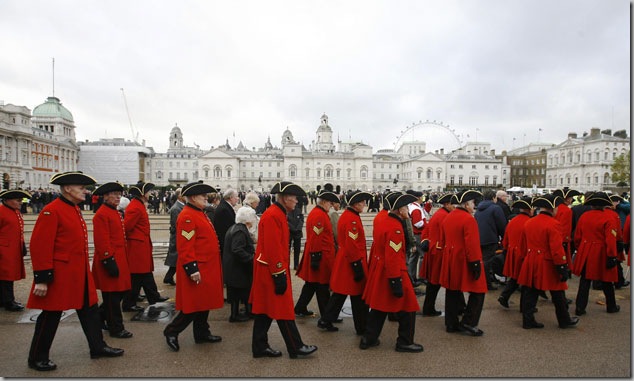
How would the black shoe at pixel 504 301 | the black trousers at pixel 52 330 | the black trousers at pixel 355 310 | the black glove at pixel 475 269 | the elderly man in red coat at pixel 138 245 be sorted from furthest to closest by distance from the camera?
1. the black shoe at pixel 504 301
2. the elderly man in red coat at pixel 138 245
3. the black trousers at pixel 355 310
4. the black glove at pixel 475 269
5. the black trousers at pixel 52 330

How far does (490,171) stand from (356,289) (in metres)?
97.6

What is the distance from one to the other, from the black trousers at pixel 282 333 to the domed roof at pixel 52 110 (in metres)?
97.2

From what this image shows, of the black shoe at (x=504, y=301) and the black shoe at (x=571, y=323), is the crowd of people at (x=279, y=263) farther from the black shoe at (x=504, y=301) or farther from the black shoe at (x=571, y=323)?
the black shoe at (x=504, y=301)

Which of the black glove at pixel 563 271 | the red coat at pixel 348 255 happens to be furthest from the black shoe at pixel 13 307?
the black glove at pixel 563 271

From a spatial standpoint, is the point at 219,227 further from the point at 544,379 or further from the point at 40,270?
the point at 544,379

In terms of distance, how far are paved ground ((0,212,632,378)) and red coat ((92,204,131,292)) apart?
754mm

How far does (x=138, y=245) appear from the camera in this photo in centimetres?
623

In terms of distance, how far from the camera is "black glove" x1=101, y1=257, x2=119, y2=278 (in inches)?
199

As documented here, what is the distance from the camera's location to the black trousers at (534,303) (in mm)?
5730

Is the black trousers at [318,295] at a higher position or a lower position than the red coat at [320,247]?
lower

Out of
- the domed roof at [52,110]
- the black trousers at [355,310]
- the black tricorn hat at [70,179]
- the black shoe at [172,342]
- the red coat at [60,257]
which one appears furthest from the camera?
the domed roof at [52,110]

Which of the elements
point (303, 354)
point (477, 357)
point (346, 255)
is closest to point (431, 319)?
point (477, 357)

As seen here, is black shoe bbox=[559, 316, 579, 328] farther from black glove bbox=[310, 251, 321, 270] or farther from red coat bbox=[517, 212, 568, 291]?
black glove bbox=[310, 251, 321, 270]

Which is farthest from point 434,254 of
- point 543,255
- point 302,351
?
point 302,351
